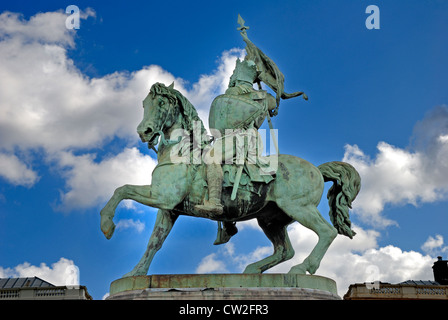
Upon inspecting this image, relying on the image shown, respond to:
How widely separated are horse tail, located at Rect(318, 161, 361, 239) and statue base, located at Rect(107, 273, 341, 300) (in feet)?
6.61

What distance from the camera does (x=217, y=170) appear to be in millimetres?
12797

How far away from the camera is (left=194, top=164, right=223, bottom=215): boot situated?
12570 millimetres

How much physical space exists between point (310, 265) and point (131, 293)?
338cm

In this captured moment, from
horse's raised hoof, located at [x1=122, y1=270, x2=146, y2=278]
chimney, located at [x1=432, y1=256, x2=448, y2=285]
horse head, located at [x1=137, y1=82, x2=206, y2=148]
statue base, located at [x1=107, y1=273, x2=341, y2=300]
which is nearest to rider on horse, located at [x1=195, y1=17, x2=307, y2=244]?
horse head, located at [x1=137, y1=82, x2=206, y2=148]

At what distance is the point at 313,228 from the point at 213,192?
2061 mm

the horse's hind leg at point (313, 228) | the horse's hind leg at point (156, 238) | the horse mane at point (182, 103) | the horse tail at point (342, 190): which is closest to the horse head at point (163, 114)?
the horse mane at point (182, 103)

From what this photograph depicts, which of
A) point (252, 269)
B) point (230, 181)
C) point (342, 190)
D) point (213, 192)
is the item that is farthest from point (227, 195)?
point (342, 190)

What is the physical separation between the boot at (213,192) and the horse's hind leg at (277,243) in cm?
176

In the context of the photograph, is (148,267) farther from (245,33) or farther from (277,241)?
(245,33)
